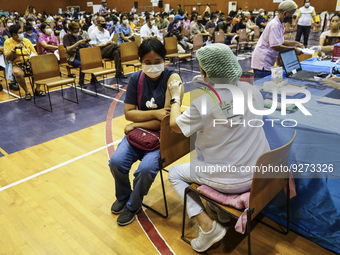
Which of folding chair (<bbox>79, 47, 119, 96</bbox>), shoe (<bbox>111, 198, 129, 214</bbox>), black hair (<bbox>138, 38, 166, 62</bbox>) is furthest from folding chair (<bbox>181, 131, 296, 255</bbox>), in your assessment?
folding chair (<bbox>79, 47, 119, 96</bbox>)

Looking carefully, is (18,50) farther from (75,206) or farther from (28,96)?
(75,206)

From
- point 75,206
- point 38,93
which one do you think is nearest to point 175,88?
point 75,206

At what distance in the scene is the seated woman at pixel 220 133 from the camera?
5.05 ft

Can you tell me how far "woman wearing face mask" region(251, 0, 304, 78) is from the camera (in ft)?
11.3

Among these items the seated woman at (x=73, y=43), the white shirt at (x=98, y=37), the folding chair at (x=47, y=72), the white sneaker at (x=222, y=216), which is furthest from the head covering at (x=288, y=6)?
the white shirt at (x=98, y=37)

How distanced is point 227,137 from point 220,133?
0.15 feet

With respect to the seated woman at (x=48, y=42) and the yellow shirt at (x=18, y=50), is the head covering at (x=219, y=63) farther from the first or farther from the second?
the seated woman at (x=48, y=42)

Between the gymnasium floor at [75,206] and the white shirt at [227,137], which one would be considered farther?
the gymnasium floor at [75,206]

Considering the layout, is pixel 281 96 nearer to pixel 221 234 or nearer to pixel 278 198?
pixel 278 198

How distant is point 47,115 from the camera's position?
453cm

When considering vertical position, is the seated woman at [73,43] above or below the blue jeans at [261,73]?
above

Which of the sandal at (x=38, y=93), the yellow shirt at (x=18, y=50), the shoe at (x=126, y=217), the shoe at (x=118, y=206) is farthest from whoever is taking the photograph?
the sandal at (x=38, y=93)

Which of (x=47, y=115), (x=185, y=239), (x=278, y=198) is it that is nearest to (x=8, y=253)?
(x=185, y=239)

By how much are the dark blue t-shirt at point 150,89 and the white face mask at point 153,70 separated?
52mm
